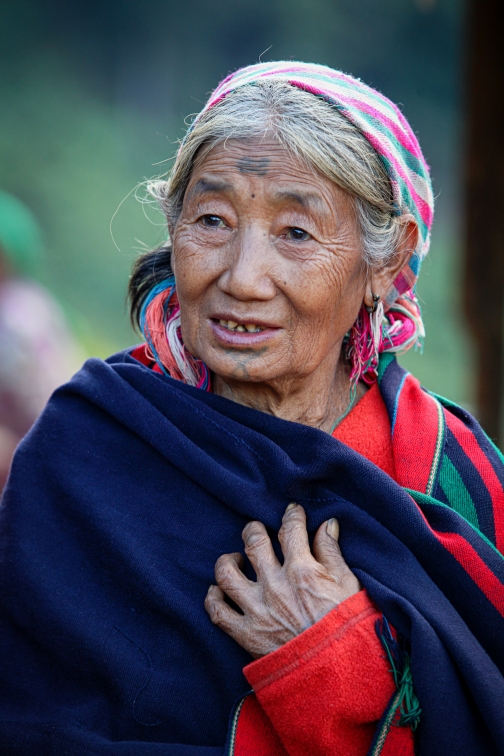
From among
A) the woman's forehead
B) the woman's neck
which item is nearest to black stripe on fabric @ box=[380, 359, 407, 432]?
the woman's neck

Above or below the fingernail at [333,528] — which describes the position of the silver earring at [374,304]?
above

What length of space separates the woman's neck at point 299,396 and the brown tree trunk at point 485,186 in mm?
2575

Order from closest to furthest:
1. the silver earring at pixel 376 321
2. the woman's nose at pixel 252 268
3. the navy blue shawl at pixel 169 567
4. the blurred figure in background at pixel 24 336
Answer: the navy blue shawl at pixel 169 567, the woman's nose at pixel 252 268, the silver earring at pixel 376 321, the blurred figure in background at pixel 24 336

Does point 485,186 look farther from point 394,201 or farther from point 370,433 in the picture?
point 370,433

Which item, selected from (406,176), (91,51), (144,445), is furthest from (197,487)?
(91,51)

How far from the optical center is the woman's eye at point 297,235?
80.7 inches

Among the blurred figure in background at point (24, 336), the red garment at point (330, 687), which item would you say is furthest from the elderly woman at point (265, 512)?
the blurred figure in background at point (24, 336)

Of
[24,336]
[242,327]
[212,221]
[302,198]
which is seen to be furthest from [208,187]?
[24,336]

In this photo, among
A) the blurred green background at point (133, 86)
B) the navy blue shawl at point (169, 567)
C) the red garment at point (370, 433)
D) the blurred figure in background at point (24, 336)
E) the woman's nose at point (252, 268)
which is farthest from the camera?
the blurred green background at point (133, 86)

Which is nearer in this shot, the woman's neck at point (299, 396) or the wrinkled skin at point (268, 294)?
the wrinkled skin at point (268, 294)

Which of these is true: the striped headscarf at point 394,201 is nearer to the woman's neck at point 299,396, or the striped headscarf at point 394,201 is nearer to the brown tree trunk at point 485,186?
the woman's neck at point 299,396

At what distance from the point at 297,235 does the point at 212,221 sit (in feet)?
0.79

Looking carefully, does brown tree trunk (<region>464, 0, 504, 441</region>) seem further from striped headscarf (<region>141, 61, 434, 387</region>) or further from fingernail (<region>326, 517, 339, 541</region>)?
fingernail (<region>326, 517, 339, 541</region>)

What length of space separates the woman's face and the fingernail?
1.38 feet
